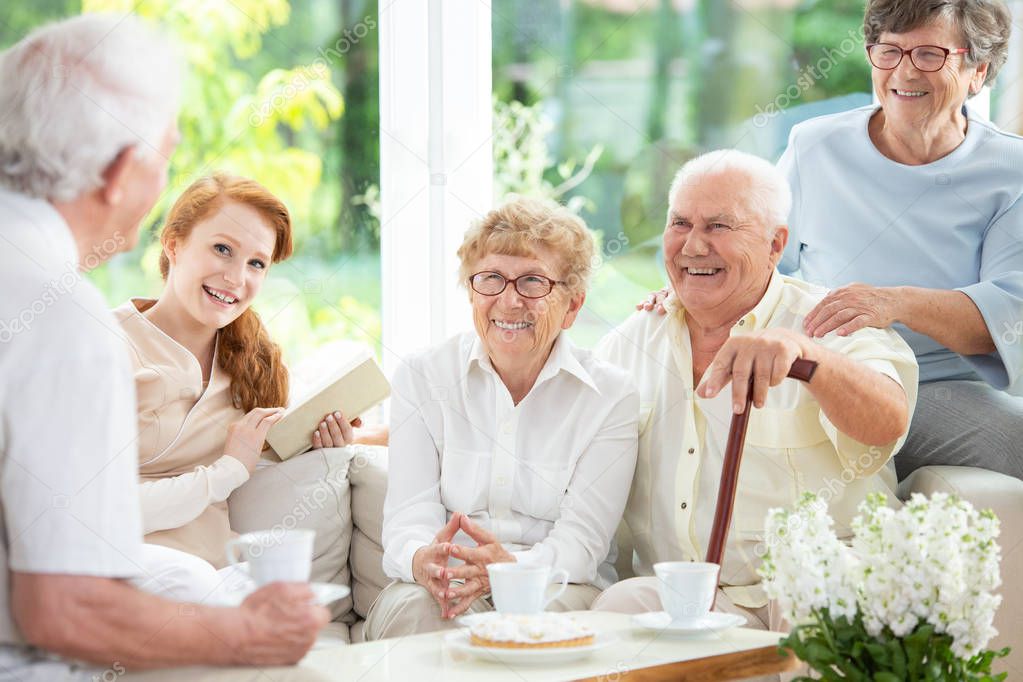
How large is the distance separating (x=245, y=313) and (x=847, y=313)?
1.25 metres

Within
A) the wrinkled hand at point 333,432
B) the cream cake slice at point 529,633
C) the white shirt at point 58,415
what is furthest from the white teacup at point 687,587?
the wrinkled hand at point 333,432

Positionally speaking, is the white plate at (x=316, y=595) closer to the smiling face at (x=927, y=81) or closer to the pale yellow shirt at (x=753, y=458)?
the pale yellow shirt at (x=753, y=458)

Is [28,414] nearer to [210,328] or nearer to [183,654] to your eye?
→ [183,654]

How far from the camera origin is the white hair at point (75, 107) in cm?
108

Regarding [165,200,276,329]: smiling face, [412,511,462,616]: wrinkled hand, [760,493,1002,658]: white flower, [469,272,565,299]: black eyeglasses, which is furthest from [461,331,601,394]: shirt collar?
[760,493,1002,658]: white flower

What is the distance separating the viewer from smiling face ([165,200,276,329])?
2.23 m

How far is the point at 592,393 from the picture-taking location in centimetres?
221

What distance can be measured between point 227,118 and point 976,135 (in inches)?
77.3

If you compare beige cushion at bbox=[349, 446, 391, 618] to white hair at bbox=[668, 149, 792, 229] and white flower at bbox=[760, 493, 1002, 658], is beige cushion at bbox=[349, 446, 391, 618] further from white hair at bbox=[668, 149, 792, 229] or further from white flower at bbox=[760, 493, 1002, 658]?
white flower at bbox=[760, 493, 1002, 658]

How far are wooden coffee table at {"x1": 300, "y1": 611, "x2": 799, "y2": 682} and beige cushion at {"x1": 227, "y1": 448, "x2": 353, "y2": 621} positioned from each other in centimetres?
76

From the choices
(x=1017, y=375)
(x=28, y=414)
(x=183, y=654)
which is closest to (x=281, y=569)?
(x=183, y=654)

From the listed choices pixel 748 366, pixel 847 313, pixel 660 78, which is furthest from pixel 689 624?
pixel 660 78

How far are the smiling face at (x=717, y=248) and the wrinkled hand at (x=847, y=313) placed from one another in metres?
0.13

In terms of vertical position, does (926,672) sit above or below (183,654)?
below
